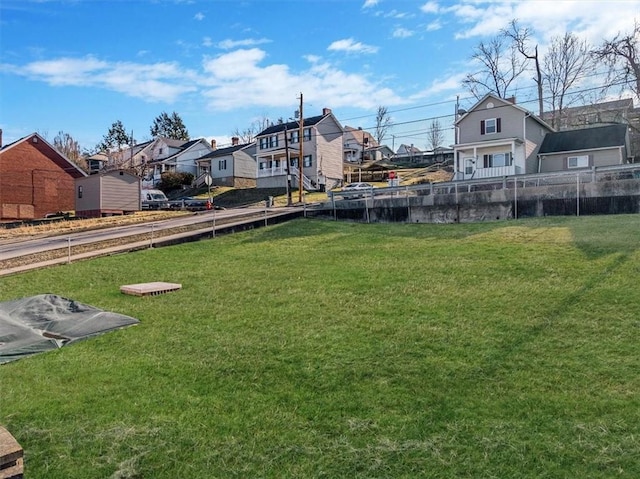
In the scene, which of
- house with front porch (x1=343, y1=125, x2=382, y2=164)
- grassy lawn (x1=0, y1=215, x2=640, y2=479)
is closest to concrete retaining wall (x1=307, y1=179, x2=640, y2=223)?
grassy lawn (x1=0, y1=215, x2=640, y2=479)

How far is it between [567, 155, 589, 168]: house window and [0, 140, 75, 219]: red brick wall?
36.4 meters

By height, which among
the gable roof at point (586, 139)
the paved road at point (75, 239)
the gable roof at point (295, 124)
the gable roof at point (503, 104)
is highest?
the gable roof at point (295, 124)

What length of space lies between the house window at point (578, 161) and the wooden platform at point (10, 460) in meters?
33.7

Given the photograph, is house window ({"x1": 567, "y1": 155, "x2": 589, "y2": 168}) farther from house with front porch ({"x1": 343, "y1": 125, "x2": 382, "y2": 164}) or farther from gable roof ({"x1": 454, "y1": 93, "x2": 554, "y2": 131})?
house with front porch ({"x1": 343, "y1": 125, "x2": 382, "y2": 164})

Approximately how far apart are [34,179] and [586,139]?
39.3 metres

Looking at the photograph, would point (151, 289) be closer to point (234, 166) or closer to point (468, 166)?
point (468, 166)

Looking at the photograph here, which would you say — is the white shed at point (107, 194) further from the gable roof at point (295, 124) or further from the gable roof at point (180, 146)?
the gable roof at point (180, 146)

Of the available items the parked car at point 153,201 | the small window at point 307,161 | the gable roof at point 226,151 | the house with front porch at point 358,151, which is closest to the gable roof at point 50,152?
the parked car at point 153,201

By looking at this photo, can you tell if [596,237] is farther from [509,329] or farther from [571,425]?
[571,425]

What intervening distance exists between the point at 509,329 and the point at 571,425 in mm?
2201

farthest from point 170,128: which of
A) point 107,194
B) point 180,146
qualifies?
point 107,194

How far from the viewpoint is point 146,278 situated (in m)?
11.6

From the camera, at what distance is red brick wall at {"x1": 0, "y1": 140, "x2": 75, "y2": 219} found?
33312 mm

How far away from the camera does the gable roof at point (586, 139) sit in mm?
30000
